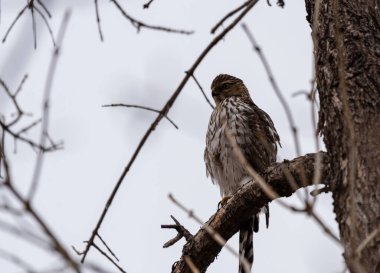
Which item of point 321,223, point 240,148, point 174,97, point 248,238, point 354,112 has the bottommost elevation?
point 321,223

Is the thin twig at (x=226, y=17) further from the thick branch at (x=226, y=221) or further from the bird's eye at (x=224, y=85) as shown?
the bird's eye at (x=224, y=85)

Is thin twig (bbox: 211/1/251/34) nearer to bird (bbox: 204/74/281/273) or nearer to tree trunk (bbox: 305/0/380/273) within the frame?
tree trunk (bbox: 305/0/380/273)

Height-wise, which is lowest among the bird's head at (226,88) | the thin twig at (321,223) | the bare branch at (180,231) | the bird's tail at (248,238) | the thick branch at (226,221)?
the thin twig at (321,223)

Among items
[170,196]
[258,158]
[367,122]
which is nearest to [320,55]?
[367,122]

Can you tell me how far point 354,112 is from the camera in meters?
3.86

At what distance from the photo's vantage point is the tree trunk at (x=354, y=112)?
338 cm

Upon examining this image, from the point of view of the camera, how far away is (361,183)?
11.6 ft

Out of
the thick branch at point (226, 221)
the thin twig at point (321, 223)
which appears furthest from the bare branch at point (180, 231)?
the thin twig at point (321, 223)

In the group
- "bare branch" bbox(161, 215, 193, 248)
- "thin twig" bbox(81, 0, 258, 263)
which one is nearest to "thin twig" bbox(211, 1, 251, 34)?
"thin twig" bbox(81, 0, 258, 263)

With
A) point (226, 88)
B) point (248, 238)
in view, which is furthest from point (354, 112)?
point (226, 88)

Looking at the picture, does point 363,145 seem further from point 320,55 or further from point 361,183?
point 320,55

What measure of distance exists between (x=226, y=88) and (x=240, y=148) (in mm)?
1656

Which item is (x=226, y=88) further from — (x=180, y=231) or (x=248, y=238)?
(x=180, y=231)

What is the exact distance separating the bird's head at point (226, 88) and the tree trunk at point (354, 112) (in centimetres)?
365
